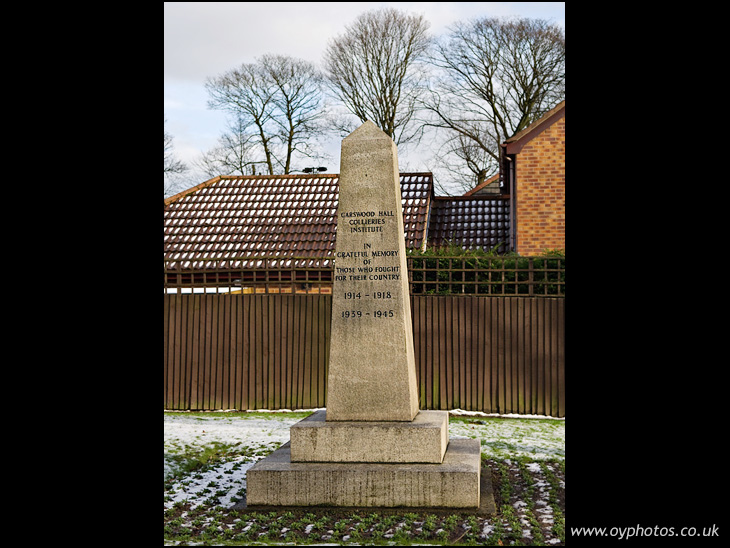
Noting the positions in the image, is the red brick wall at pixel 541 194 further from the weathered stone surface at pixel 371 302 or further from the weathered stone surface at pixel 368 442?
the weathered stone surface at pixel 368 442

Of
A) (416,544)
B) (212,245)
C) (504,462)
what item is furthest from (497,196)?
(416,544)

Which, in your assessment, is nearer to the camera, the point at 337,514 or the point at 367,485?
the point at 337,514

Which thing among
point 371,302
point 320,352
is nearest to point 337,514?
point 371,302

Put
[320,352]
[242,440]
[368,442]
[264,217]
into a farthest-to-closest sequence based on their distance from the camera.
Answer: [264,217] < [320,352] < [242,440] < [368,442]

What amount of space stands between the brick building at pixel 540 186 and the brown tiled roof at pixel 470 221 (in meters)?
3.25

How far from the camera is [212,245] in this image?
1658 cm

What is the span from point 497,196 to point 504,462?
39.8ft

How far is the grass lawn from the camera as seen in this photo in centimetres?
504

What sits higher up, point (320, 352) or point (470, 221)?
point (470, 221)

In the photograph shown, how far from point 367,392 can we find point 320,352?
423 cm

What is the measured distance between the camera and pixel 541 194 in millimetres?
13617

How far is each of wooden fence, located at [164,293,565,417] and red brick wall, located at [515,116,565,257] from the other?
11.8 ft

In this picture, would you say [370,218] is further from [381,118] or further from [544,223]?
[381,118]

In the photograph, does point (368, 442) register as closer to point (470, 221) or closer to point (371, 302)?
point (371, 302)
